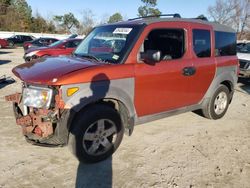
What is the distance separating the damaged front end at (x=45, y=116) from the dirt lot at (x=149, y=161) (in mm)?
460

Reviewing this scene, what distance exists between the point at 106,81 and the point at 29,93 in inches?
42.0

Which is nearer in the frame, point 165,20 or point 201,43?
point 165,20

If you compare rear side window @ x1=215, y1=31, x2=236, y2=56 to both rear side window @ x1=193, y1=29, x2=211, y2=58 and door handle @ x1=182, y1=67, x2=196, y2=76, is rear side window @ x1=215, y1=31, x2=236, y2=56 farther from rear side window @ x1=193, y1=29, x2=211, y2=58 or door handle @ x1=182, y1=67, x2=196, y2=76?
door handle @ x1=182, y1=67, x2=196, y2=76

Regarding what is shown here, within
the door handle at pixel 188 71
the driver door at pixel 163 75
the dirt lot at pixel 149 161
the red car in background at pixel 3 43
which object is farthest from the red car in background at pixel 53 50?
the red car in background at pixel 3 43

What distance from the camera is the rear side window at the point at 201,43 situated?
5.32 meters

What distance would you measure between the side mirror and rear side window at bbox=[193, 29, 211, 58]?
1.24 meters

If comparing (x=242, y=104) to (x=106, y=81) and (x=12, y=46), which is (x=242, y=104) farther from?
(x=12, y=46)

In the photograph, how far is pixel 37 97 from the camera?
3.89m

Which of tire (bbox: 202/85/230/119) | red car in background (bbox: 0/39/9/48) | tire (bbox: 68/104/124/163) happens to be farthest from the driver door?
red car in background (bbox: 0/39/9/48)

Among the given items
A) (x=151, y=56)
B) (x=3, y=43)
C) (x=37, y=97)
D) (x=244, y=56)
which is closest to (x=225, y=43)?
(x=151, y=56)

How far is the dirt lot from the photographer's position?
3779mm

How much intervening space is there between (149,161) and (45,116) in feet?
5.44

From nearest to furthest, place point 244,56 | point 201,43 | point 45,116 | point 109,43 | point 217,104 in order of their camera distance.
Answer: point 45,116 → point 109,43 → point 201,43 → point 217,104 → point 244,56

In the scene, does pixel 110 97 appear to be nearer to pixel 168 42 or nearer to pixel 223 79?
pixel 168 42
